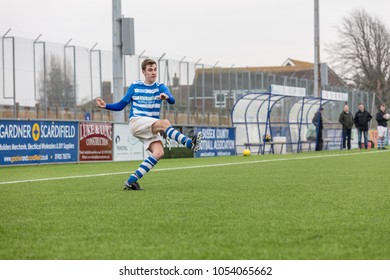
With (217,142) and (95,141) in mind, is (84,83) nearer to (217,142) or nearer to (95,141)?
(95,141)

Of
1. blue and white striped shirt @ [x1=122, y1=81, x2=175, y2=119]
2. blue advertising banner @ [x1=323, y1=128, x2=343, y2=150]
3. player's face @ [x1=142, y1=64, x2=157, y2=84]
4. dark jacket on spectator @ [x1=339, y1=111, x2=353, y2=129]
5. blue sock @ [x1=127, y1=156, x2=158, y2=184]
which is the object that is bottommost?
blue advertising banner @ [x1=323, y1=128, x2=343, y2=150]

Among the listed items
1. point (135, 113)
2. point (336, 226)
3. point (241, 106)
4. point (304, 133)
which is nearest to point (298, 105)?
point (304, 133)

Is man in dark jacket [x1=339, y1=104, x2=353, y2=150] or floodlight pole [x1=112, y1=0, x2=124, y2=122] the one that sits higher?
floodlight pole [x1=112, y1=0, x2=124, y2=122]

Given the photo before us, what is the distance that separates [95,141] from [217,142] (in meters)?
8.82

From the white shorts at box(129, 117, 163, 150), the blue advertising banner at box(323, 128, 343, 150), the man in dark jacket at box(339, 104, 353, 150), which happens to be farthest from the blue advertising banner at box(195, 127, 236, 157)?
the white shorts at box(129, 117, 163, 150)

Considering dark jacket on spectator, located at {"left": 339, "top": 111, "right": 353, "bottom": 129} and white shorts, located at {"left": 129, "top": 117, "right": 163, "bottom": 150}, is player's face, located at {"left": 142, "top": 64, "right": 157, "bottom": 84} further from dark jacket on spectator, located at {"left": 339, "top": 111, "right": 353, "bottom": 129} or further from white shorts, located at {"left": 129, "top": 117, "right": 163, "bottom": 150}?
dark jacket on spectator, located at {"left": 339, "top": 111, "right": 353, "bottom": 129}

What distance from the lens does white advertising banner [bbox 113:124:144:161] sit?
93.7ft

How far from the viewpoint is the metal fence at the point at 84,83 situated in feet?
89.5

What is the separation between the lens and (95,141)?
27359 mm

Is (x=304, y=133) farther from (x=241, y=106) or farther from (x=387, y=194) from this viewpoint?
(x=387, y=194)

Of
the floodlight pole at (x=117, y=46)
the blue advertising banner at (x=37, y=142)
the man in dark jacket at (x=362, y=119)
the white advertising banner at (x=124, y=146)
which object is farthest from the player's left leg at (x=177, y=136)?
the man in dark jacket at (x=362, y=119)

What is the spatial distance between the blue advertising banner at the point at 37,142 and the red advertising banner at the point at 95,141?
15.5 inches

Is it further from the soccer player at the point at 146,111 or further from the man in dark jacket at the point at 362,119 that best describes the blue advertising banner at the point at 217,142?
the soccer player at the point at 146,111

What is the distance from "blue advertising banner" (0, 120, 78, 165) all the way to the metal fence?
1630 millimetres
